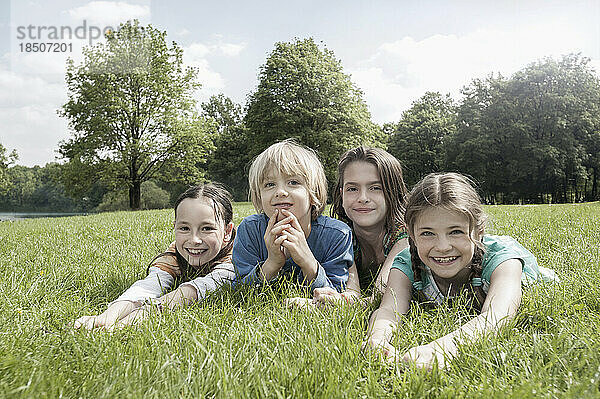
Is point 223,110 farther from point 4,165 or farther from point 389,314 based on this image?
point 389,314

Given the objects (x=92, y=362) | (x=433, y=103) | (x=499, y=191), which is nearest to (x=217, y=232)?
(x=92, y=362)

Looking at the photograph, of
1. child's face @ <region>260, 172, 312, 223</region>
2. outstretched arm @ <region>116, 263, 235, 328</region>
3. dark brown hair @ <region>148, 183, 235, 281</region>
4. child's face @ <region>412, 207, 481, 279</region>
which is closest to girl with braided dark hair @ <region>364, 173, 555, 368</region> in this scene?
child's face @ <region>412, 207, 481, 279</region>

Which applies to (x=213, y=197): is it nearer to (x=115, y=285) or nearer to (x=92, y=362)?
(x=115, y=285)

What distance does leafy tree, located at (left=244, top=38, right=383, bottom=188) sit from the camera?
1273 inches

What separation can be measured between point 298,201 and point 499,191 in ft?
142

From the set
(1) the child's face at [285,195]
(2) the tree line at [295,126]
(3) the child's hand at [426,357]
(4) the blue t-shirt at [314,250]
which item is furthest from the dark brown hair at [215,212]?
(2) the tree line at [295,126]

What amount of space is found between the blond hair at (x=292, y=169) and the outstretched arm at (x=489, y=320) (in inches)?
59.9

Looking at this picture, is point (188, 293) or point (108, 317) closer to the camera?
point (108, 317)

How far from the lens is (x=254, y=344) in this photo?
7.03 ft

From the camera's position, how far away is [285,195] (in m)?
3.44

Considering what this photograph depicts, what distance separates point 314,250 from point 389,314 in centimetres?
115

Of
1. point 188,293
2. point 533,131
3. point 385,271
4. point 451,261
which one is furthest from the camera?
point 533,131

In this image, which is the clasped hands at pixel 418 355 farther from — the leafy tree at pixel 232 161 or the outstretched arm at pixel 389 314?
the leafy tree at pixel 232 161

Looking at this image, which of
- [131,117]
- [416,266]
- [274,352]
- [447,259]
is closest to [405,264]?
[416,266]
